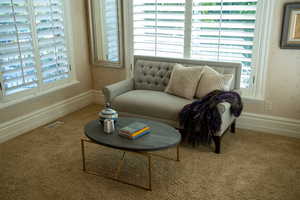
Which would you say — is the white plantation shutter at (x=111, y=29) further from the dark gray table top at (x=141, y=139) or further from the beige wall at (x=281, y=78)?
the beige wall at (x=281, y=78)

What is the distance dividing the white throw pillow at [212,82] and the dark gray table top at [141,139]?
2.76ft

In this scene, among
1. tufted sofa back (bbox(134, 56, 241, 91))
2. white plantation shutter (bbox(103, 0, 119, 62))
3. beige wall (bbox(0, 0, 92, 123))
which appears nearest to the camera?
tufted sofa back (bbox(134, 56, 241, 91))

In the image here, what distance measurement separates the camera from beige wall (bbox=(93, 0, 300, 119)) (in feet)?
11.1

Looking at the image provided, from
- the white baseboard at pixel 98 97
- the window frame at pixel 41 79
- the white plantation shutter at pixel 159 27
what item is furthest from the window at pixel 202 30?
the white baseboard at pixel 98 97

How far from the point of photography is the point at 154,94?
12.0ft

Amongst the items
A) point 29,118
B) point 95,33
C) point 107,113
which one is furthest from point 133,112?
point 95,33

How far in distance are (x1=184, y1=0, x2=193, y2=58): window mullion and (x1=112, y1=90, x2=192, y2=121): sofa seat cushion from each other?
0.72 m

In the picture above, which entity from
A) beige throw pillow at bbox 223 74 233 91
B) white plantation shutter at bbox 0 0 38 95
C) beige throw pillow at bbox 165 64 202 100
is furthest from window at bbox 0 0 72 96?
beige throw pillow at bbox 223 74 233 91

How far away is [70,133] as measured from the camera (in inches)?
147

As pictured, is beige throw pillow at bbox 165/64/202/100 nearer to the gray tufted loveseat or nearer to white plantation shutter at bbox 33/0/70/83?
the gray tufted loveseat

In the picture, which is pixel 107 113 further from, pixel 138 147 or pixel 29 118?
pixel 29 118

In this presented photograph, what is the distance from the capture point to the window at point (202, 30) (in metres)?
3.53

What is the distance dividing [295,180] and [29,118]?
3.16 meters

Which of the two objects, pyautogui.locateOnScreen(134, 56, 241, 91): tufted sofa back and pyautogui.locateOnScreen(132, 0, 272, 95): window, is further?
pyautogui.locateOnScreen(134, 56, 241, 91): tufted sofa back
